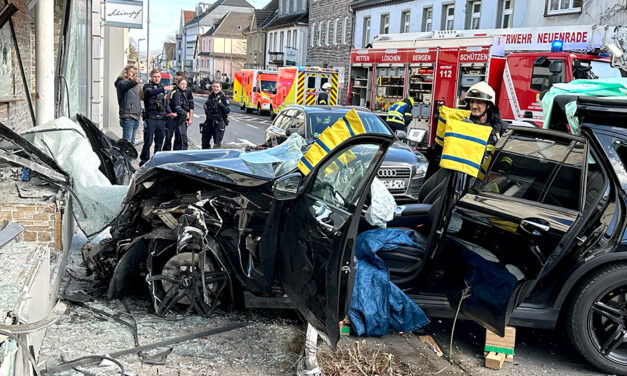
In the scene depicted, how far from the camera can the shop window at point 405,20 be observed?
109 ft

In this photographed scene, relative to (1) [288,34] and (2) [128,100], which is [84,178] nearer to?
(2) [128,100]

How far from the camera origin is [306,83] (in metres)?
28.7

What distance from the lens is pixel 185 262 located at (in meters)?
5.02

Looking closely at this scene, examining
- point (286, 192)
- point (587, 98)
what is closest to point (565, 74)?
point (587, 98)

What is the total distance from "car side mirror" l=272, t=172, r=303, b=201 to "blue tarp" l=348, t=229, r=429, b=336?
84 cm

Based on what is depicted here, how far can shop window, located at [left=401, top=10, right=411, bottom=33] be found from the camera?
3328 cm

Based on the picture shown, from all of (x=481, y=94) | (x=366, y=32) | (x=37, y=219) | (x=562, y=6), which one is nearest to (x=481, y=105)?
(x=481, y=94)

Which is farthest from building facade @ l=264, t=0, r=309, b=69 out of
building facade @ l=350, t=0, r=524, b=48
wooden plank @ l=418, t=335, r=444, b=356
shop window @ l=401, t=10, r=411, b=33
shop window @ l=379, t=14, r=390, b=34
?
wooden plank @ l=418, t=335, r=444, b=356

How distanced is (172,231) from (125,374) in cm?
126

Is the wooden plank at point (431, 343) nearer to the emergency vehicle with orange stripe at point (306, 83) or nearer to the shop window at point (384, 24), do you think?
the emergency vehicle with orange stripe at point (306, 83)

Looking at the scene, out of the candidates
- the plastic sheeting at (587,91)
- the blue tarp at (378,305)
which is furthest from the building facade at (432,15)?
the blue tarp at (378,305)

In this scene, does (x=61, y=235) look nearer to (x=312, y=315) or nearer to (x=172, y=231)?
(x=172, y=231)

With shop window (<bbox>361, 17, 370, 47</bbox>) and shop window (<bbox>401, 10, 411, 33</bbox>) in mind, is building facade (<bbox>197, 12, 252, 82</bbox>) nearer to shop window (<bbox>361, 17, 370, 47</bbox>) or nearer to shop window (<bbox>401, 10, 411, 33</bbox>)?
shop window (<bbox>361, 17, 370, 47</bbox>)

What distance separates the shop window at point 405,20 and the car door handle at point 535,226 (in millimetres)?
30085
